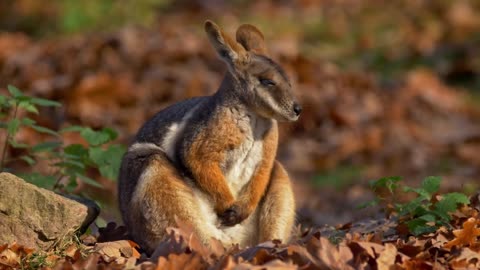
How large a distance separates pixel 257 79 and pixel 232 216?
1.15 metres

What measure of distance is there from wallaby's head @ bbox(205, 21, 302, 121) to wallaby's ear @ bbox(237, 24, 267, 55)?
0.17ft

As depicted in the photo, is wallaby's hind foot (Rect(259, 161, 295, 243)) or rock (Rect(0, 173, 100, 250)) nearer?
rock (Rect(0, 173, 100, 250))

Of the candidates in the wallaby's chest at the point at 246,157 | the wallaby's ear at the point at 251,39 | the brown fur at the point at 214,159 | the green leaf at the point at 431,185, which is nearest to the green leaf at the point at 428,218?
the green leaf at the point at 431,185

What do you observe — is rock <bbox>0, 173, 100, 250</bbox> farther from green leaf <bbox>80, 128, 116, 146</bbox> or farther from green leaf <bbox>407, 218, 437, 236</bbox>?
green leaf <bbox>407, 218, 437, 236</bbox>

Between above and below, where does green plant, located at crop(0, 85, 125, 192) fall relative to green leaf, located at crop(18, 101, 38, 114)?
below

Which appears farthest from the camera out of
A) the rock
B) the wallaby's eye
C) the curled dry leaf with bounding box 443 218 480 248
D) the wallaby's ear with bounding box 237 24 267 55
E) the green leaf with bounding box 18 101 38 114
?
the green leaf with bounding box 18 101 38 114

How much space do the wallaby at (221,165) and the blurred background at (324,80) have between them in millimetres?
2976

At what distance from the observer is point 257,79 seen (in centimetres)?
764

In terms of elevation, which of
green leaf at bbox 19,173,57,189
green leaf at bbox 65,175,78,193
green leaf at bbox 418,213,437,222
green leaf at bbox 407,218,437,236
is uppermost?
green leaf at bbox 418,213,437,222

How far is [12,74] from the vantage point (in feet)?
58.4

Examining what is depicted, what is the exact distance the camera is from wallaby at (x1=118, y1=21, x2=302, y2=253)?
23.4ft

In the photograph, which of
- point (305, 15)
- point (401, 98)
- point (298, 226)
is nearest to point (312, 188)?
point (401, 98)

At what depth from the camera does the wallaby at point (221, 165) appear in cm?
713

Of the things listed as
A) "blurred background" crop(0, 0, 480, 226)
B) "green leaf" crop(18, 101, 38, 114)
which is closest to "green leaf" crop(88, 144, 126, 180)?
"green leaf" crop(18, 101, 38, 114)
